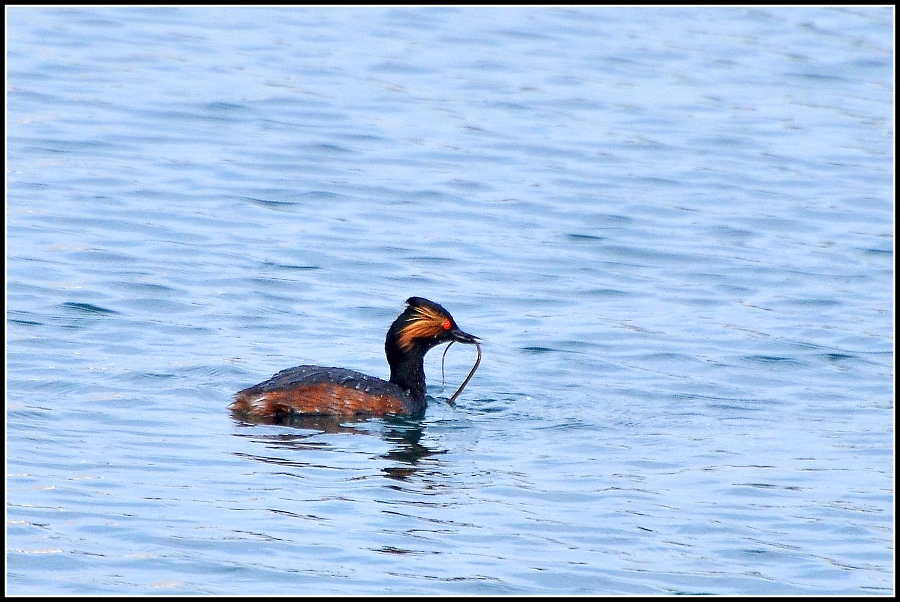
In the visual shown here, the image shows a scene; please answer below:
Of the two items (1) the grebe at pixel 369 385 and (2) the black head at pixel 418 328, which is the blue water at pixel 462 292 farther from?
(2) the black head at pixel 418 328

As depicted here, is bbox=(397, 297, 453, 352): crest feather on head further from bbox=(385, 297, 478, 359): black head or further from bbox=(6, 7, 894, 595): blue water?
→ bbox=(6, 7, 894, 595): blue water

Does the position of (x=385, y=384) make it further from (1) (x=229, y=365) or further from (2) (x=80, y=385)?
(2) (x=80, y=385)

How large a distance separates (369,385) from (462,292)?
3.49 meters

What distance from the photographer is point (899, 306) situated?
1459 cm

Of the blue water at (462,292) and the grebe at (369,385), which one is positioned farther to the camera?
the grebe at (369,385)

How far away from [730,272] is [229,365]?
5.90 m

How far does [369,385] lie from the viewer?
11062 mm

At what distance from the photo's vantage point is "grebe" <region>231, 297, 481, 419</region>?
10.6 metres

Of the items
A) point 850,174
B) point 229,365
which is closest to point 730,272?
point 850,174

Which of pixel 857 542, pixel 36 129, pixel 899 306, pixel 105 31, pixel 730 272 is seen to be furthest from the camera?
pixel 105 31

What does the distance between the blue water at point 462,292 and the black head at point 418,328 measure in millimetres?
526

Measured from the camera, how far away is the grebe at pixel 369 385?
1064 cm

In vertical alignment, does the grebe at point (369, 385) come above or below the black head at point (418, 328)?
below

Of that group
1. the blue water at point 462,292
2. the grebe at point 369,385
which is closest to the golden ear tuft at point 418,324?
the grebe at point 369,385
